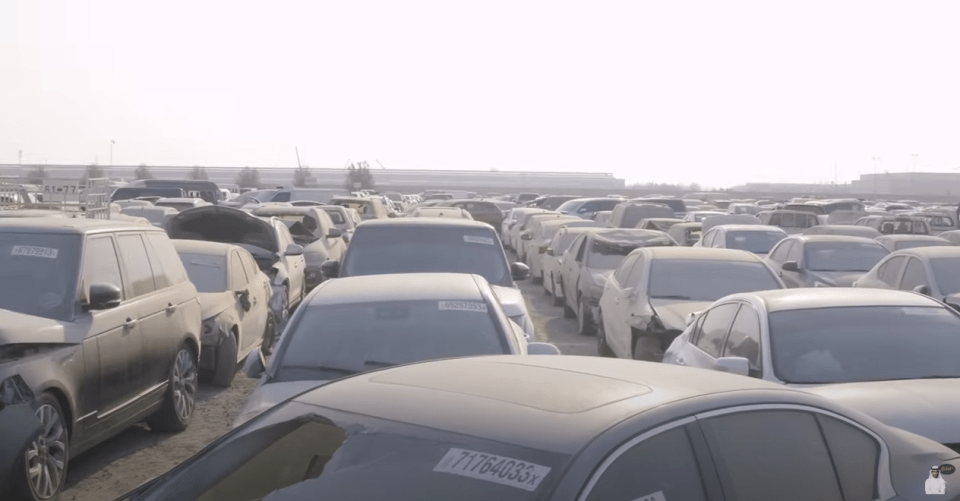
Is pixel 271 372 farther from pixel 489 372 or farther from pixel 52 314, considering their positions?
pixel 489 372

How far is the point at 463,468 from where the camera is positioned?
3018 mm

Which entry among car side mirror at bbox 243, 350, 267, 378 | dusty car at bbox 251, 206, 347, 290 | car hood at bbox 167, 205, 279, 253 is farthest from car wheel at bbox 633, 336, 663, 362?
dusty car at bbox 251, 206, 347, 290

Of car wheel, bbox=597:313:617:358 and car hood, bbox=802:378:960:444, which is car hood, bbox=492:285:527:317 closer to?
car wheel, bbox=597:313:617:358

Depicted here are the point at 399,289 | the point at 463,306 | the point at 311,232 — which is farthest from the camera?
the point at 311,232

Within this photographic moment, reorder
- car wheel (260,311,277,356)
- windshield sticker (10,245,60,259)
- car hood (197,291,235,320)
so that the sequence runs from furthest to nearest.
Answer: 1. car wheel (260,311,277,356)
2. car hood (197,291,235,320)
3. windshield sticker (10,245,60,259)

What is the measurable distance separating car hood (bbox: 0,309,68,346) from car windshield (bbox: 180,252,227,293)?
4.80 m

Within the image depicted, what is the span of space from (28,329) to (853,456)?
5072 mm

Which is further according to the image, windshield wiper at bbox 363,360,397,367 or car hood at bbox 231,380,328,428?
windshield wiper at bbox 363,360,397,367

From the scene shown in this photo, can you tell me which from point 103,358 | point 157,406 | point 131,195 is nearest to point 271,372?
point 103,358

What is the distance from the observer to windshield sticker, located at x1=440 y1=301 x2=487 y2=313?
7.14 metres

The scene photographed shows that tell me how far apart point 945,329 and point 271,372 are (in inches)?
180

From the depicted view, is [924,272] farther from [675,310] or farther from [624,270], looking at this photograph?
[675,310]

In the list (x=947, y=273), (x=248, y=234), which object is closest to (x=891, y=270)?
(x=947, y=273)

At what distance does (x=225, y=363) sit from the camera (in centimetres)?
1142
